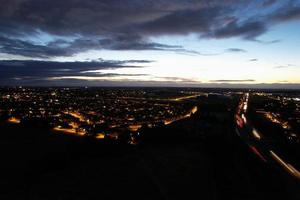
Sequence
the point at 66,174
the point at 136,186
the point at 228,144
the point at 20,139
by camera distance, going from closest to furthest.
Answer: the point at 136,186, the point at 66,174, the point at 228,144, the point at 20,139

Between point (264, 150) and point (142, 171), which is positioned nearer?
point (142, 171)

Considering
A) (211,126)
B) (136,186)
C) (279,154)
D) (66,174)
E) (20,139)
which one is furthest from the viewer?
(211,126)

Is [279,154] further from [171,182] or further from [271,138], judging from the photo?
[171,182]

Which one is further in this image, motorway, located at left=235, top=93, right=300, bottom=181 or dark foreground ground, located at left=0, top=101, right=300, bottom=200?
motorway, located at left=235, top=93, right=300, bottom=181

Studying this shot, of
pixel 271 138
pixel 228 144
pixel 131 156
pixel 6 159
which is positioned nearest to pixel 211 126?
pixel 271 138

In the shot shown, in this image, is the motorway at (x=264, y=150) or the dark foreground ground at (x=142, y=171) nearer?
the dark foreground ground at (x=142, y=171)

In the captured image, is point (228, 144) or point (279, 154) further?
point (228, 144)

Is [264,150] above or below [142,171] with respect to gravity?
above
